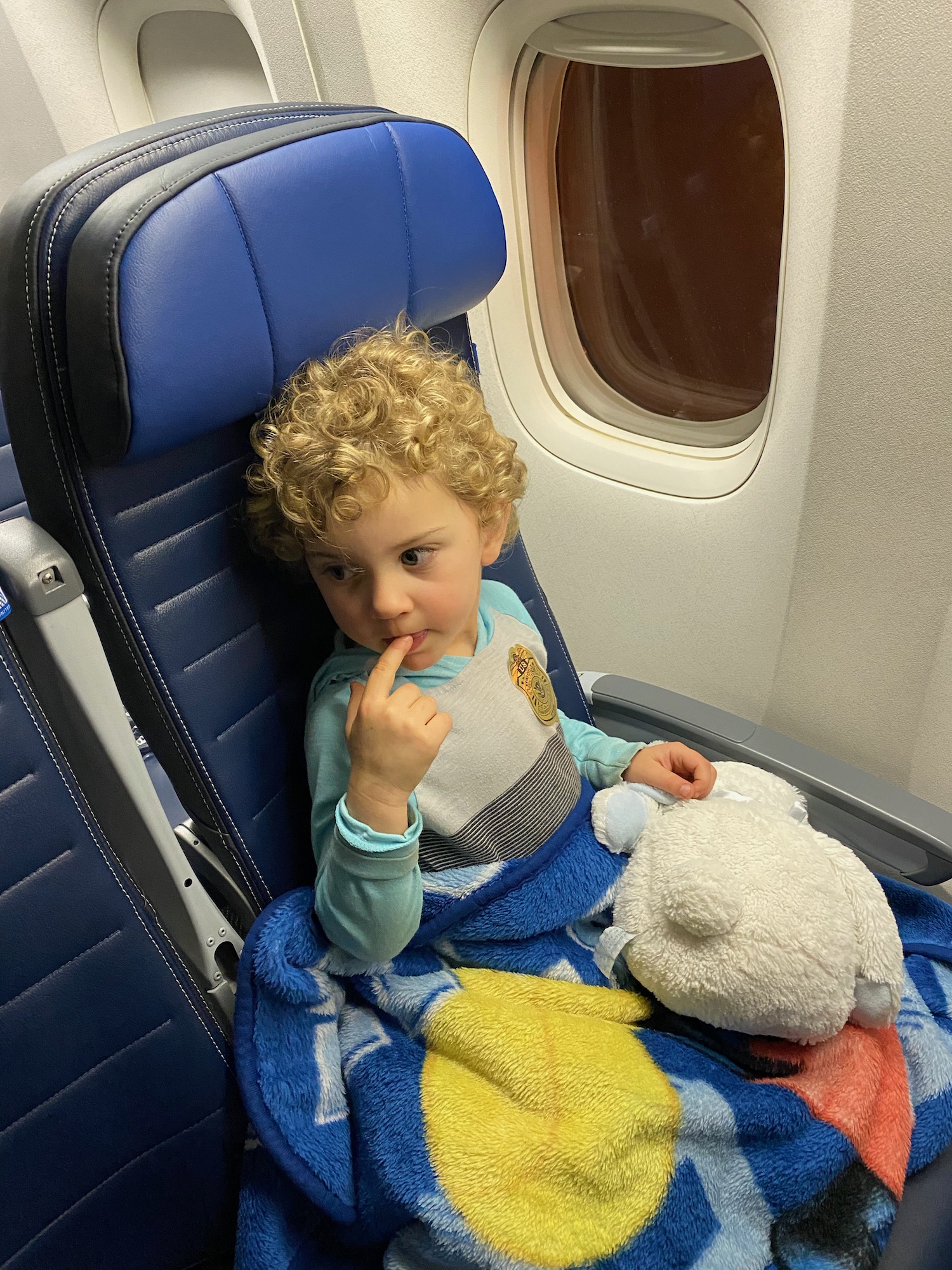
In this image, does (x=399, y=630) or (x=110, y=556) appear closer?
(x=110, y=556)

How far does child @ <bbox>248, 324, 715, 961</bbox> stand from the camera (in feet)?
3.16

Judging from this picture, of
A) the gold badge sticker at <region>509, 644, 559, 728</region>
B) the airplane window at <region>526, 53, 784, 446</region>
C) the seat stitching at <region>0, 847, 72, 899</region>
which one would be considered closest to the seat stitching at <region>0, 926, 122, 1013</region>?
the seat stitching at <region>0, 847, 72, 899</region>

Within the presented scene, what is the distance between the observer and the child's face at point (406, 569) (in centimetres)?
98

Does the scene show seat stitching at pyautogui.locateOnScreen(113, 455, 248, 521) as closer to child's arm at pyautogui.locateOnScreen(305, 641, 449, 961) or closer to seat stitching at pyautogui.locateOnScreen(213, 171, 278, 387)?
seat stitching at pyautogui.locateOnScreen(213, 171, 278, 387)

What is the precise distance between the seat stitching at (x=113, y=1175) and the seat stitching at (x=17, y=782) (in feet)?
1.72

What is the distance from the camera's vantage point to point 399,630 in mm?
1032

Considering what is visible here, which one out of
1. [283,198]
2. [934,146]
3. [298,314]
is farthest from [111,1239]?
[934,146]

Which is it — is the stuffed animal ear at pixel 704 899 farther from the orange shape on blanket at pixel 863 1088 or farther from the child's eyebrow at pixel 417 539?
the child's eyebrow at pixel 417 539

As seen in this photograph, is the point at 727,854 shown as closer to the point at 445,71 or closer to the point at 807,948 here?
the point at 807,948

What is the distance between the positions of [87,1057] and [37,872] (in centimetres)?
25

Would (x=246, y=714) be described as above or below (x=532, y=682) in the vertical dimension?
above

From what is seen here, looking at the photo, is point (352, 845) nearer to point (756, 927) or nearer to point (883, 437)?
point (756, 927)

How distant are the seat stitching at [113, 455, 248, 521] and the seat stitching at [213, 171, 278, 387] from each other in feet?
0.46

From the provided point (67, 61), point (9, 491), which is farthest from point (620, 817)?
point (67, 61)
